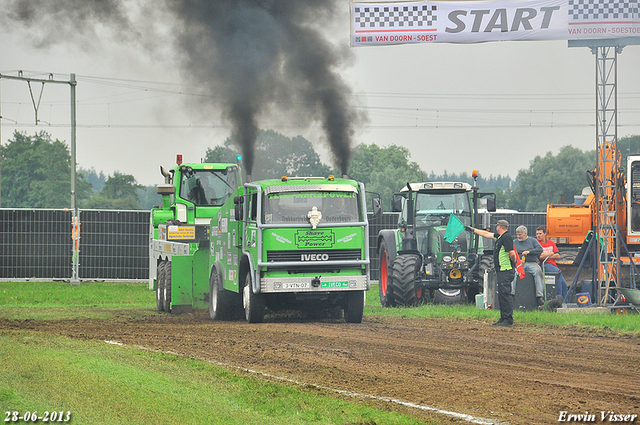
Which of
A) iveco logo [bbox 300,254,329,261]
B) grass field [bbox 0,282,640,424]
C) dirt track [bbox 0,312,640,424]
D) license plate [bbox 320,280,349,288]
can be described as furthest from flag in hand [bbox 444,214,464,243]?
grass field [bbox 0,282,640,424]

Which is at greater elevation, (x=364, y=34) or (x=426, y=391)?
(x=364, y=34)

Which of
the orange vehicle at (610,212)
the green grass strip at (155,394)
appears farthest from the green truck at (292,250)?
the orange vehicle at (610,212)

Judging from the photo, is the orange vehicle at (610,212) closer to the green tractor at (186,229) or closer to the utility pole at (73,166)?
the green tractor at (186,229)

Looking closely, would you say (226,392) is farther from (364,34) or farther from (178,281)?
(364,34)

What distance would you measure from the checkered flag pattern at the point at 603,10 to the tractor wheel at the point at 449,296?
8287 millimetres

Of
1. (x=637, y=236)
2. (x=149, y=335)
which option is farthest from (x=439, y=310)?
(x=149, y=335)

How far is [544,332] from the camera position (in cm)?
1470

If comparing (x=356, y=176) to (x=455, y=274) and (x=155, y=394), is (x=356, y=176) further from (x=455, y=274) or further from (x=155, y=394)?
(x=155, y=394)

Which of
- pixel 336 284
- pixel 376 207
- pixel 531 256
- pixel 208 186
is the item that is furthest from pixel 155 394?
pixel 208 186

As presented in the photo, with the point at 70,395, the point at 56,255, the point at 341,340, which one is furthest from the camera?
the point at 56,255

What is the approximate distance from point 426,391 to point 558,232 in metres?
16.7

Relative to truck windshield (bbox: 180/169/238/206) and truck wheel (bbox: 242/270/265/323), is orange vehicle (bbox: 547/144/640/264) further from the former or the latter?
truck windshield (bbox: 180/169/238/206)

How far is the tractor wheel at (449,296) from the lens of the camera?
68.4 feet

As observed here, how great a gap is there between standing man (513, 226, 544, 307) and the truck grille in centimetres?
392
